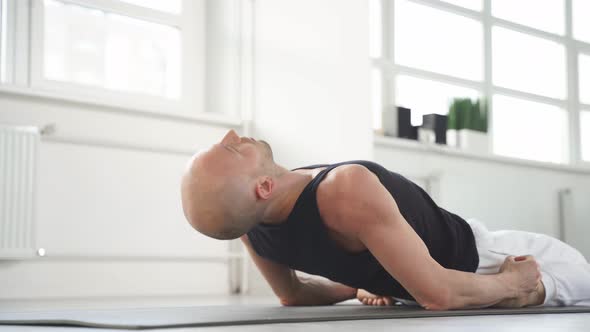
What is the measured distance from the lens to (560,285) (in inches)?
86.0

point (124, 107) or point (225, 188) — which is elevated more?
point (124, 107)

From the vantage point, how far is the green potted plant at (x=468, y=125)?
14.1 feet

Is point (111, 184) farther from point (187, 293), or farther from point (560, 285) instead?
point (560, 285)

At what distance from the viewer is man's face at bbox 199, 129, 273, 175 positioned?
1.65 meters

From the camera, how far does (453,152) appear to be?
4277 millimetres

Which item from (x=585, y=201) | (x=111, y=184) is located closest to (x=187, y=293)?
(x=111, y=184)

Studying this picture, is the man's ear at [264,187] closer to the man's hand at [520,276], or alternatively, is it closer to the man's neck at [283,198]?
the man's neck at [283,198]

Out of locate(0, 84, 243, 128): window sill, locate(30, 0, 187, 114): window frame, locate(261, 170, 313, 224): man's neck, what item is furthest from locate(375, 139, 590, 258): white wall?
locate(261, 170, 313, 224): man's neck

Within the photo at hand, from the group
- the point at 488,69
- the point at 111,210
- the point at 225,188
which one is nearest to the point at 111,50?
the point at 111,210

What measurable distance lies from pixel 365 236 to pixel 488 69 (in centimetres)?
294

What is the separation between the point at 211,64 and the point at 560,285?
2.97 metres

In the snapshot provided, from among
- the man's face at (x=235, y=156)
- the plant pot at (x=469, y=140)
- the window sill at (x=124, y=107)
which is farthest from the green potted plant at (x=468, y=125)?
the man's face at (x=235, y=156)

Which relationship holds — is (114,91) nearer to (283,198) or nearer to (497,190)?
(497,190)

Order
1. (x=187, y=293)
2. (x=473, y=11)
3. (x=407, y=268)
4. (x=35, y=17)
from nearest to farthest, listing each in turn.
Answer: (x=407, y=268) < (x=35, y=17) < (x=187, y=293) < (x=473, y=11)
